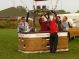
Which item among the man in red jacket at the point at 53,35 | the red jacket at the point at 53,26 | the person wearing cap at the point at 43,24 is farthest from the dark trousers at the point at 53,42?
the person wearing cap at the point at 43,24

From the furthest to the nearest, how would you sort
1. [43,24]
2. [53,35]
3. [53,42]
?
[43,24]
[53,42]
[53,35]

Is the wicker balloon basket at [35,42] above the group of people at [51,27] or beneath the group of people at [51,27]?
beneath

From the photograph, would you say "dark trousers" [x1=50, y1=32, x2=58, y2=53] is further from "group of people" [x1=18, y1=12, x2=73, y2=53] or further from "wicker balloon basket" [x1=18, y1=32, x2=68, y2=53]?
"wicker balloon basket" [x1=18, y1=32, x2=68, y2=53]

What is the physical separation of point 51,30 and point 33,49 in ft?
3.92

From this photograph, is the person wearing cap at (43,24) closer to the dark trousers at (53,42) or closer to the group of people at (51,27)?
the group of people at (51,27)

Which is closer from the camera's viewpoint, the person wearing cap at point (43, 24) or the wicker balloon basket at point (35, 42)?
the wicker balloon basket at point (35, 42)

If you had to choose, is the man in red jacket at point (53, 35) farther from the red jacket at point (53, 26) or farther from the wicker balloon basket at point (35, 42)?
the wicker balloon basket at point (35, 42)

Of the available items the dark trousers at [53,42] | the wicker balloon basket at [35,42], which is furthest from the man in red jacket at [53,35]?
the wicker balloon basket at [35,42]

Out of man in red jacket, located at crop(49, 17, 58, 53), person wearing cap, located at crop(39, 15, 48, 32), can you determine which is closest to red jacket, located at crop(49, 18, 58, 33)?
man in red jacket, located at crop(49, 17, 58, 53)

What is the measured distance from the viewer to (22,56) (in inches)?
698

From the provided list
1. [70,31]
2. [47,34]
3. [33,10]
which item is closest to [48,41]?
[47,34]

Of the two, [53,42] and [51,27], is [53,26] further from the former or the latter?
[53,42]

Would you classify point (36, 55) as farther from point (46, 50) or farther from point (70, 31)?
point (70, 31)

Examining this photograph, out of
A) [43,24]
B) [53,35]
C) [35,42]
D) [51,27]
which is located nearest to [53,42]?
[53,35]
